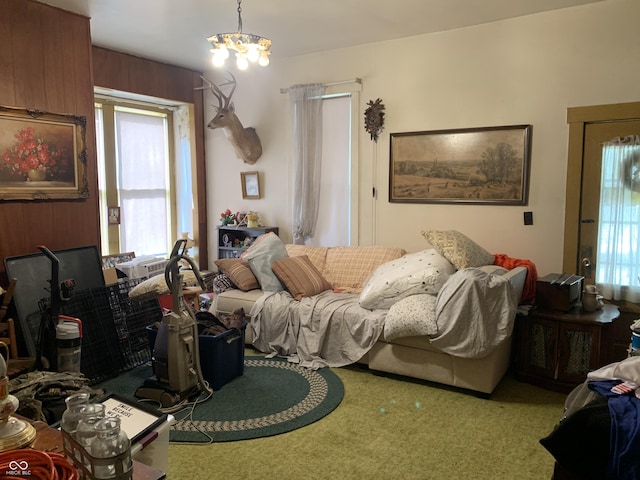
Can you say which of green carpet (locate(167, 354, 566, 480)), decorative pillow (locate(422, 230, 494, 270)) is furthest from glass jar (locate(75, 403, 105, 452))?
decorative pillow (locate(422, 230, 494, 270))

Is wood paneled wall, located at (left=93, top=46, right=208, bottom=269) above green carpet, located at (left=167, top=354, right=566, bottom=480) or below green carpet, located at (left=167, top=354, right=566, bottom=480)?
above

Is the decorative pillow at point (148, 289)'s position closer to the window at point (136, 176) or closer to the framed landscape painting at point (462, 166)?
the window at point (136, 176)

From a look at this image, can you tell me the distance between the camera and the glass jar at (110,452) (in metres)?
0.99

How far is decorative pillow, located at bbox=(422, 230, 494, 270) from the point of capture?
12.8ft

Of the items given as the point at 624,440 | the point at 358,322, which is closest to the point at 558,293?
the point at 358,322

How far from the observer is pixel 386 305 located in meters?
3.77

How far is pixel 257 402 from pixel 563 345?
2128mm

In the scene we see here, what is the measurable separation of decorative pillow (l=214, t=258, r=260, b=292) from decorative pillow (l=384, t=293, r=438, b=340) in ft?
4.71

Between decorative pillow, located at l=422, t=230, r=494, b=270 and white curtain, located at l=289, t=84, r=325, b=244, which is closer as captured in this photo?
decorative pillow, located at l=422, t=230, r=494, b=270

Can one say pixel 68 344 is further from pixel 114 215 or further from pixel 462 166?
pixel 462 166

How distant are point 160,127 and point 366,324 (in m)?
4.09

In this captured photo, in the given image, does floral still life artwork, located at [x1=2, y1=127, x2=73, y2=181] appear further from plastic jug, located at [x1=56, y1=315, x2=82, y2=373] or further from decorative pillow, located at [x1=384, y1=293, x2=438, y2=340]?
decorative pillow, located at [x1=384, y1=293, x2=438, y2=340]

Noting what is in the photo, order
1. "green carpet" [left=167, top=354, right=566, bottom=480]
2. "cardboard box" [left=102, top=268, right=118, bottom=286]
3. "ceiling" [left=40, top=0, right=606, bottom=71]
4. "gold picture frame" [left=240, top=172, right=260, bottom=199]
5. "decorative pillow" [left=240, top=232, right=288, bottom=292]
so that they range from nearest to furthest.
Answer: "green carpet" [left=167, top=354, right=566, bottom=480] → "ceiling" [left=40, top=0, right=606, bottom=71] → "decorative pillow" [left=240, top=232, right=288, bottom=292] → "cardboard box" [left=102, top=268, right=118, bottom=286] → "gold picture frame" [left=240, top=172, right=260, bottom=199]

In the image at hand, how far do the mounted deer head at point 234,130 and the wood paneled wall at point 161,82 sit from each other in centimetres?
44
